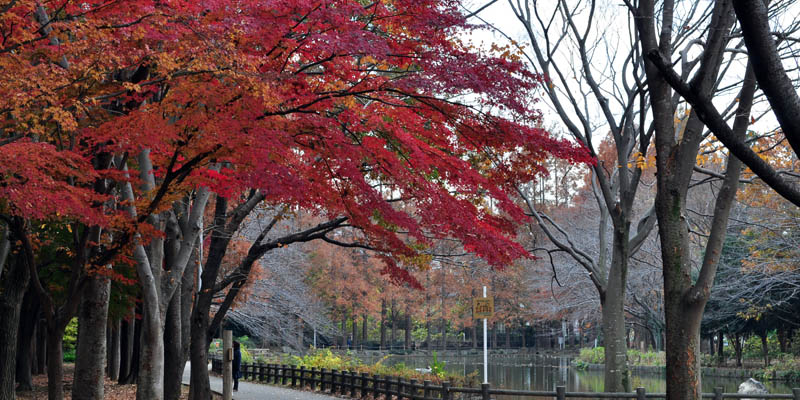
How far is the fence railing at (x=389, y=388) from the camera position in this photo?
1090cm

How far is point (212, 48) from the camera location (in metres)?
7.92

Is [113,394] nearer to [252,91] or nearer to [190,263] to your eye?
[190,263]

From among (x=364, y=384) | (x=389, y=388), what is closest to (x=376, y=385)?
(x=364, y=384)

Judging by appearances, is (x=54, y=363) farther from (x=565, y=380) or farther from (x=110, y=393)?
(x=565, y=380)

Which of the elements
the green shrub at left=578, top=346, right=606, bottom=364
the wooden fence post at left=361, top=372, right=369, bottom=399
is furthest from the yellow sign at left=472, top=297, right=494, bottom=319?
the green shrub at left=578, top=346, right=606, bottom=364

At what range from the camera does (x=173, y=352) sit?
13859 mm

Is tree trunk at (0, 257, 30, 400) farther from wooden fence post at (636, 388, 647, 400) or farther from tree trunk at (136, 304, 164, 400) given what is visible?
wooden fence post at (636, 388, 647, 400)

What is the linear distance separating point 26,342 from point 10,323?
28.2ft

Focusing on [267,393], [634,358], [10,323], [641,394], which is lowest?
[634,358]

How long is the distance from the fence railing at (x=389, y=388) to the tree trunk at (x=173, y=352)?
16.4 ft

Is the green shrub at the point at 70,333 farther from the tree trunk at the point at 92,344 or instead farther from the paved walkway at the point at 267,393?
the tree trunk at the point at 92,344

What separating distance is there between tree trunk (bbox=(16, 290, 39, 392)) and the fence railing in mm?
7872

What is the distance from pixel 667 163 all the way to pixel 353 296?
45081mm

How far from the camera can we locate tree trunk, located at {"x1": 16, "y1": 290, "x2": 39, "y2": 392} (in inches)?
846
